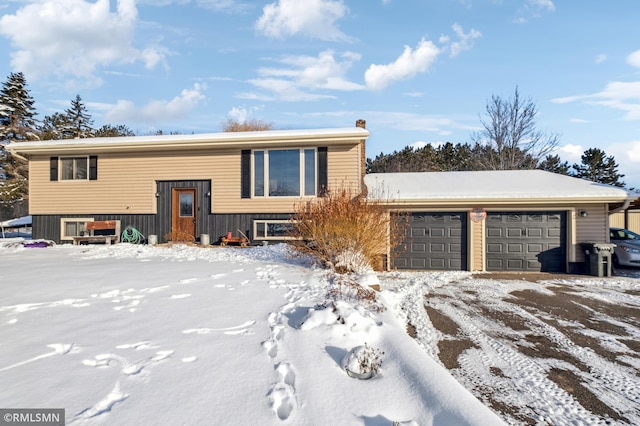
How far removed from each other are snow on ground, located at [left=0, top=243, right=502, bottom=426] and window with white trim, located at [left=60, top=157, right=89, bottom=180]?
315 inches

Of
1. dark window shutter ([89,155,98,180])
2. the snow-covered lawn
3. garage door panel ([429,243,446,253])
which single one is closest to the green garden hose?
dark window shutter ([89,155,98,180])

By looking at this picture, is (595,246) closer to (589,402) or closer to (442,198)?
(442,198)

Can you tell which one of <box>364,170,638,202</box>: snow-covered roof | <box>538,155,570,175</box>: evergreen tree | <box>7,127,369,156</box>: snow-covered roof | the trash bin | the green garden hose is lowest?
the trash bin

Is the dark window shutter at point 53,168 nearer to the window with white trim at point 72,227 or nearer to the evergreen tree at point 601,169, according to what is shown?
the window with white trim at point 72,227

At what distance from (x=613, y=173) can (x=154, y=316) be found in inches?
1523

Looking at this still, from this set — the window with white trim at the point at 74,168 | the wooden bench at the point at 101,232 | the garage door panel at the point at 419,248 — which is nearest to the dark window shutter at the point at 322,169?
the garage door panel at the point at 419,248

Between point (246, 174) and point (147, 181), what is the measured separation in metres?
3.66

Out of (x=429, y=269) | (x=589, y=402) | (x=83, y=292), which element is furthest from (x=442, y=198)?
(x=83, y=292)

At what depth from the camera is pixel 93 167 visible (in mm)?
11539

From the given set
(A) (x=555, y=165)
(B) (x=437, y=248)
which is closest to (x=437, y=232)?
(B) (x=437, y=248)

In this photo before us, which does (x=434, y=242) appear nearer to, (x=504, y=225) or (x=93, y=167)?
(x=504, y=225)

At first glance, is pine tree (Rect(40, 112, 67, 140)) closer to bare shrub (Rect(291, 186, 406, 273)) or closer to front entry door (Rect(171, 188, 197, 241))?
front entry door (Rect(171, 188, 197, 241))

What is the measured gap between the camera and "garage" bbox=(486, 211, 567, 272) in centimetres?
963

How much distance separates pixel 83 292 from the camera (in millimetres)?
4418
